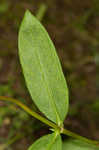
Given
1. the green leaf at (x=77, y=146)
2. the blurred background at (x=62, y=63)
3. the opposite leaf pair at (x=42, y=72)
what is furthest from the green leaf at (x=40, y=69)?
the blurred background at (x=62, y=63)

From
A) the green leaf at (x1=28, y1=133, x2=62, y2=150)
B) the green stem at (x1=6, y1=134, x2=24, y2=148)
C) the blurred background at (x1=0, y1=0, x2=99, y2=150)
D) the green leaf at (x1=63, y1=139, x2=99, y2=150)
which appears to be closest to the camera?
the green leaf at (x1=28, y1=133, x2=62, y2=150)

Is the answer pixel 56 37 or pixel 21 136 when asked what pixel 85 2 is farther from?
pixel 21 136

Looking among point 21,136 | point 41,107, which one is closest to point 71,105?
point 21,136

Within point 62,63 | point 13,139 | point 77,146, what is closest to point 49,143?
point 77,146

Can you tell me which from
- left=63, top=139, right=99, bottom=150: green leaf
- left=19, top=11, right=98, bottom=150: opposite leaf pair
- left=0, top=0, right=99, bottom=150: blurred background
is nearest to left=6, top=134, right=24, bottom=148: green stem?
left=0, top=0, right=99, bottom=150: blurred background

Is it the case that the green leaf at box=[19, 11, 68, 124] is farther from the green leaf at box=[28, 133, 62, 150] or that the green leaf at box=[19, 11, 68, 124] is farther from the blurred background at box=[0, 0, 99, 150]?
the blurred background at box=[0, 0, 99, 150]

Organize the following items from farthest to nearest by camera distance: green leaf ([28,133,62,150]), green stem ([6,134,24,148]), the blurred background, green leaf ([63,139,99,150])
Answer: the blurred background
green stem ([6,134,24,148])
green leaf ([63,139,99,150])
green leaf ([28,133,62,150])

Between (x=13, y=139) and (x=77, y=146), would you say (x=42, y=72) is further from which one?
(x=13, y=139)

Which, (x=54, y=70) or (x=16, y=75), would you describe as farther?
(x=16, y=75)
